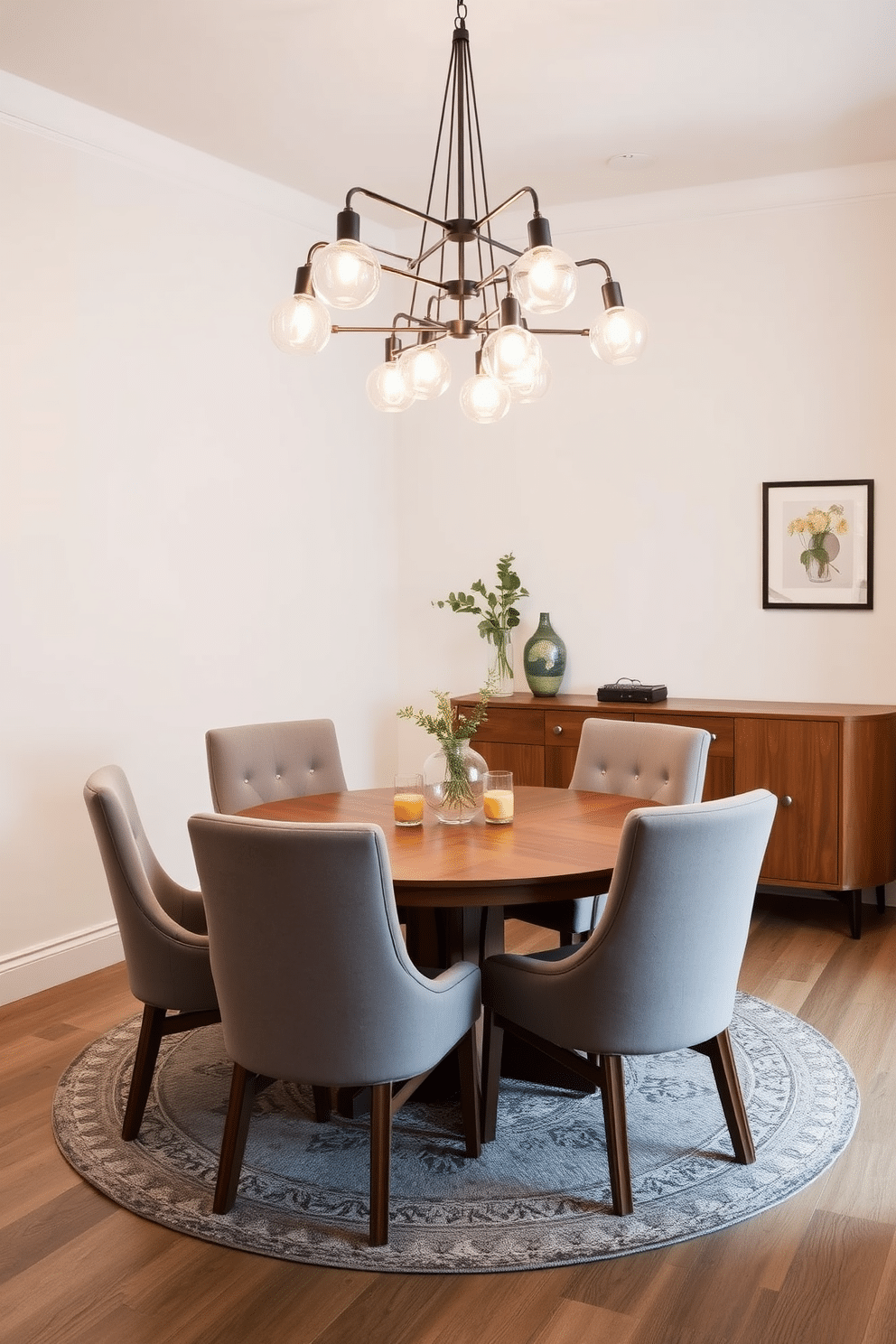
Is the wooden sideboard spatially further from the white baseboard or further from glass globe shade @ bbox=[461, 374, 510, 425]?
the white baseboard

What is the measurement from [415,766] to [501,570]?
1094mm

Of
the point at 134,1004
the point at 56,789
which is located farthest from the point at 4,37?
the point at 134,1004

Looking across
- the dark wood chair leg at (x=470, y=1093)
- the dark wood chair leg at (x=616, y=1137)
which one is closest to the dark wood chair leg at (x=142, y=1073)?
the dark wood chair leg at (x=470, y=1093)

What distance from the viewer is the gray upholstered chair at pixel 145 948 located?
2535 mm

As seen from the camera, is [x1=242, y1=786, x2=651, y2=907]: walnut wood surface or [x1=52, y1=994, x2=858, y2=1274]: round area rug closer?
[x1=52, y1=994, x2=858, y2=1274]: round area rug

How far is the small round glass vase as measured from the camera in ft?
9.65

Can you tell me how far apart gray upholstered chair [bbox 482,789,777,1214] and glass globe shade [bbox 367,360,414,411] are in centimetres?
126

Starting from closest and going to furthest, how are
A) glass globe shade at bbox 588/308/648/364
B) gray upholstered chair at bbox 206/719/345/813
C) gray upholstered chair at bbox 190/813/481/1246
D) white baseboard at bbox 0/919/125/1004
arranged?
1. gray upholstered chair at bbox 190/813/481/1246
2. glass globe shade at bbox 588/308/648/364
3. gray upholstered chair at bbox 206/719/345/813
4. white baseboard at bbox 0/919/125/1004

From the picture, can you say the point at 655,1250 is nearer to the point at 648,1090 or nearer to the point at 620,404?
the point at 648,1090

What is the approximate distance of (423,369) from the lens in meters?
2.88

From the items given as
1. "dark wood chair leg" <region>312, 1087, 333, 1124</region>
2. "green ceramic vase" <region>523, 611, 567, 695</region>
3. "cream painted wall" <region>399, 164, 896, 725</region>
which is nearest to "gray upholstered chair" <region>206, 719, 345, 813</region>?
"dark wood chair leg" <region>312, 1087, 333, 1124</region>

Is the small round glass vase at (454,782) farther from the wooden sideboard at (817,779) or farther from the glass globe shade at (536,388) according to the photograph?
the wooden sideboard at (817,779)

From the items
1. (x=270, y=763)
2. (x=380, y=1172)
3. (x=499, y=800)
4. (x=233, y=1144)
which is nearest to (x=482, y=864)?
(x=499, y=800)

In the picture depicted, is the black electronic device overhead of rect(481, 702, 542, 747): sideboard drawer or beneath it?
overhead
